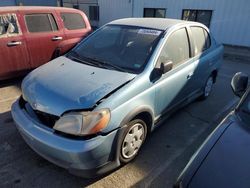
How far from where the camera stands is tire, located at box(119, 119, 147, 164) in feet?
8.55

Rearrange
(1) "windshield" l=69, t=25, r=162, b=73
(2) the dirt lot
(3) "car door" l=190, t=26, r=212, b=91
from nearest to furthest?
1. (2) the dirt lot
2. (1) "windshield" l=69, t=25, r=162, b=73
3. (3) "car door" l=190, t=26, r=212, b=91

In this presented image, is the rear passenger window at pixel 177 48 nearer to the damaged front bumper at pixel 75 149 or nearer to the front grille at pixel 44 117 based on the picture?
the damaged front bumper at pixel 75 149

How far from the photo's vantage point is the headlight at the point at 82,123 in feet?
7.19

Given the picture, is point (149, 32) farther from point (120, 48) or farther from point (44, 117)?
point (44, 117)

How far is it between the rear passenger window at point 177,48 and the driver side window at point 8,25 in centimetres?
351

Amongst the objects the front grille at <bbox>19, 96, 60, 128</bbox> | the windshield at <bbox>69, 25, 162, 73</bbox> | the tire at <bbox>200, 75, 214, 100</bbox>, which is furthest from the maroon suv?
the tire at <bbox>200, 75, 214, 100</bbox>

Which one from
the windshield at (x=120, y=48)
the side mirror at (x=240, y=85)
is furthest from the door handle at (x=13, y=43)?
the side mirror at (x=240, y=85)

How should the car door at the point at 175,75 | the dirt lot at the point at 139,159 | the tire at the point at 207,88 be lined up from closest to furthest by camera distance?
the dirt lot at the point at 139,159 → the car door at the point at 175,75 → the tire at the point at 207,88

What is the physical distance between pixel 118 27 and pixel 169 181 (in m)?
2.41

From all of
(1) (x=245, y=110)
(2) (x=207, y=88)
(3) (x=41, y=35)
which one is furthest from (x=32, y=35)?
(1) (x=245, y=110)

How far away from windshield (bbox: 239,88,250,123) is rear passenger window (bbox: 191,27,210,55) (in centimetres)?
176

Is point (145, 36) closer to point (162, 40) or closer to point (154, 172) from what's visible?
point (162, 40)

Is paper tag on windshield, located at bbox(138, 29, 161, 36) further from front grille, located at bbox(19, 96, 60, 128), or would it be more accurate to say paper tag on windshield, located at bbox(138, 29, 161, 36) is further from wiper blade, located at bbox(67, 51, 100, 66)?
front grille, located at bbox(19, 96, 60, 128)

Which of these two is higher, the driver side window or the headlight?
the driver side window
